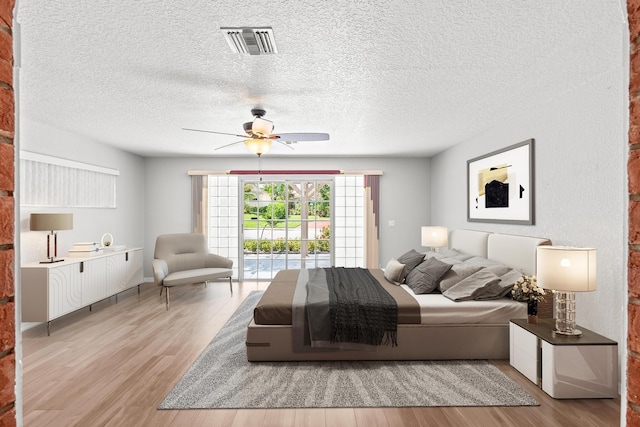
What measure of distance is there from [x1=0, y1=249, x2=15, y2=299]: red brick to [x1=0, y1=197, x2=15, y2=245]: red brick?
0.8 inches

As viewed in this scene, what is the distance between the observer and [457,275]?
11.2 ft

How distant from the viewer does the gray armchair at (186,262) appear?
192 inches

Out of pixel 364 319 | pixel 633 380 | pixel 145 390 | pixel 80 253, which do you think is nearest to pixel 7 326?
pixel 633 380

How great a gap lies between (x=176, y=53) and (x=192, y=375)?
2434 millimetres

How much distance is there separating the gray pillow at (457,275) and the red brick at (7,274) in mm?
3367

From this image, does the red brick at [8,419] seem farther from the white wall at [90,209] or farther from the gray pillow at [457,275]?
the white wall at [90,209]

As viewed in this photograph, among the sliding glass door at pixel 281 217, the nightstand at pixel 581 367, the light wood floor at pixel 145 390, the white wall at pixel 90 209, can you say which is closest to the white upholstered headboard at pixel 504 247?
the nightstand at pixel 581 367

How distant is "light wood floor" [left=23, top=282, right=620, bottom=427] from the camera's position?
2.20m

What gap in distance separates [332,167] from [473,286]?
379 cm

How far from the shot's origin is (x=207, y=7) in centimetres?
181

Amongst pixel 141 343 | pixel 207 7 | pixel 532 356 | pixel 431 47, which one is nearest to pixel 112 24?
pixel 207 7

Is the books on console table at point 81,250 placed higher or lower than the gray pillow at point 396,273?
higher

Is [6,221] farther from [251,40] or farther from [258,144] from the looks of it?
[258,144]

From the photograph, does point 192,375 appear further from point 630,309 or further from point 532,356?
point 630,309
